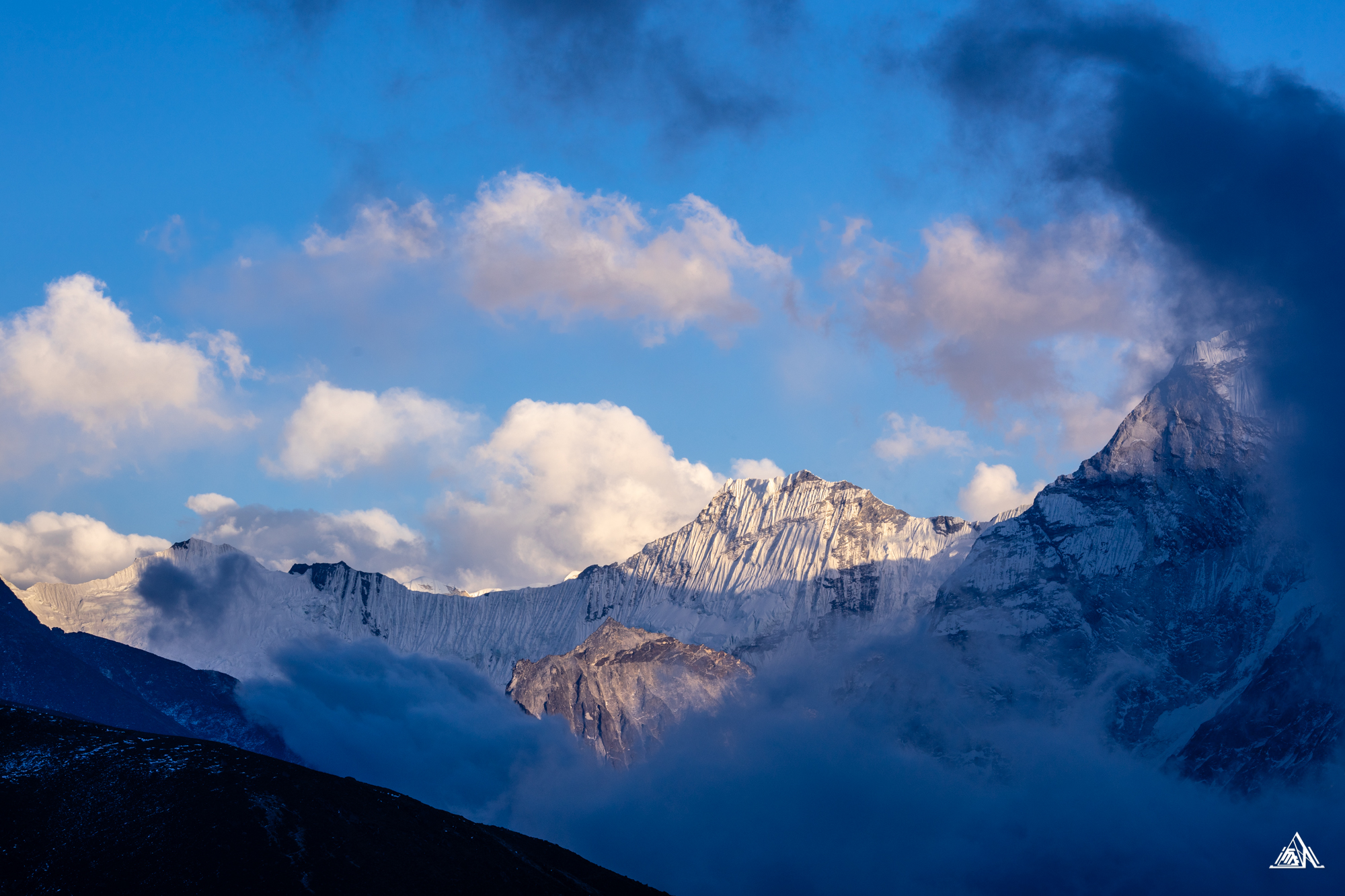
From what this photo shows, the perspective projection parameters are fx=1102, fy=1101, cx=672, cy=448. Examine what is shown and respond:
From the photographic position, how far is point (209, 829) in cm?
15138

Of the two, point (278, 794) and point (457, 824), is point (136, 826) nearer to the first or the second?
point (278, 794)

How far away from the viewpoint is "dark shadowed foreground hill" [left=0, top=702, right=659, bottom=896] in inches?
5610

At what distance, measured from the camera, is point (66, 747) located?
542 ft

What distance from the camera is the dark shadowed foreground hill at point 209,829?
142500mm

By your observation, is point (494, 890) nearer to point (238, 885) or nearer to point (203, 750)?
point (238, 885)

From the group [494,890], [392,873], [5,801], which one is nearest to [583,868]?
[494,890]

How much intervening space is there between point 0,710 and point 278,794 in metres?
48.2

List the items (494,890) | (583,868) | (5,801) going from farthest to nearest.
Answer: (583,868) → (494,890) → (5,801)

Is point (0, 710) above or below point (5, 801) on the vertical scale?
above

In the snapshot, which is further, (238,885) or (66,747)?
(66,747)

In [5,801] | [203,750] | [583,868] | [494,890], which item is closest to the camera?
[5,801]

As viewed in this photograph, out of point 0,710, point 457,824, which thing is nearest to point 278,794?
point 457,824

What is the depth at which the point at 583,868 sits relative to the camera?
620 feet

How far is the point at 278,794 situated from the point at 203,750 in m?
17.2
